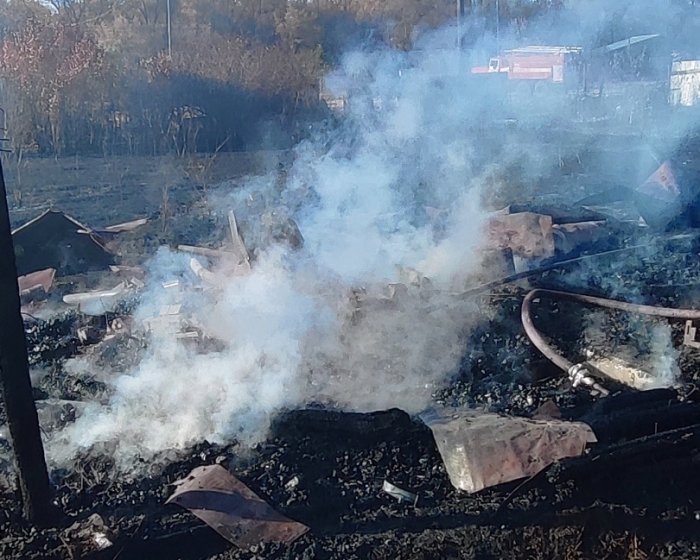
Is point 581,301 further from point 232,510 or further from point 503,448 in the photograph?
point 232,510

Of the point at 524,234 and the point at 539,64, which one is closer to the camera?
the point at 524,234

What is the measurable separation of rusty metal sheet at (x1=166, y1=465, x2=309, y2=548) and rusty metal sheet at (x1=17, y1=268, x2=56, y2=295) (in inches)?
228

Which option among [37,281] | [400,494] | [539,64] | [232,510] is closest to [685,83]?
[539,64]

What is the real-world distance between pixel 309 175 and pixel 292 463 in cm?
806

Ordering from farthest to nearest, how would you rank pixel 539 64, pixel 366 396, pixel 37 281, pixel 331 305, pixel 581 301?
1. pixel 539 64
2. pixel 37 281
3. pixel 581 301
4. pixel 331 305
5. pixel 366 396

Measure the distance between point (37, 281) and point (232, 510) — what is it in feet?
21.1

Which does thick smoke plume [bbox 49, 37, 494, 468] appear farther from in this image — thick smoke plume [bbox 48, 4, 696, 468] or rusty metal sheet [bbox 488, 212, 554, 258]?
rusty metal sheet [bbox 488, 212, 554, 258]

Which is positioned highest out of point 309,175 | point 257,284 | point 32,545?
point 309,175

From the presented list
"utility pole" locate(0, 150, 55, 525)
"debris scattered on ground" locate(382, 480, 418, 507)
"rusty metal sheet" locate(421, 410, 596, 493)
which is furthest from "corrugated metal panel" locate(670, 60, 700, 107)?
"utility pole" locate(0, 150, 55, 525)

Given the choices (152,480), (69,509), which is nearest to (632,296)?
(152,480)

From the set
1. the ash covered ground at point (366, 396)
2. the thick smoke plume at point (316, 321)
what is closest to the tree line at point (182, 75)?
the thick smoke plume at point (316, 321)

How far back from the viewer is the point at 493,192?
15047 mm

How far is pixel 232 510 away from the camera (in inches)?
168

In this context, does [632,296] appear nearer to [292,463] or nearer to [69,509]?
[292,463]
